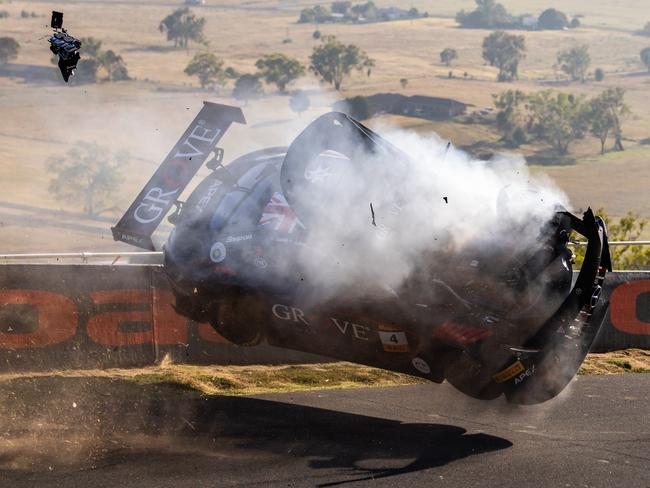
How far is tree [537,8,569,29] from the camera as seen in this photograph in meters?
140

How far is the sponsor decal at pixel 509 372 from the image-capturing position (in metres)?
9.30

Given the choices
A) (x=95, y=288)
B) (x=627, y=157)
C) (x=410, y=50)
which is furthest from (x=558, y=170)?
(x=95, y=288)

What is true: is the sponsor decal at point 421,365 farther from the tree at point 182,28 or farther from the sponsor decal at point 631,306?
the tree at point 182,28

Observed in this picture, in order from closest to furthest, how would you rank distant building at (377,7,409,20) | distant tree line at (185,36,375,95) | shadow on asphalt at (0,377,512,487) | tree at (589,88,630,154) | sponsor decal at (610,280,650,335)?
shadow on asphalt at (0,377,512,487), sponsor decal at (610,280,650,335), distant tree line at (185,36,375,95), tree at (589,88,630,154), distant building at (377,7,409,20)

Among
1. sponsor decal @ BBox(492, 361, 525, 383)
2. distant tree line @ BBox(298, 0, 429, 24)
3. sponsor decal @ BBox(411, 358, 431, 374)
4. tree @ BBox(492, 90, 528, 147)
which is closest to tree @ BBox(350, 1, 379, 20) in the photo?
distant tree line @ BBox(298, 0, 429, 24)

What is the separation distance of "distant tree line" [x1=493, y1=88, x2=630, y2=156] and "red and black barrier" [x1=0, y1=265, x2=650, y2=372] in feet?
209

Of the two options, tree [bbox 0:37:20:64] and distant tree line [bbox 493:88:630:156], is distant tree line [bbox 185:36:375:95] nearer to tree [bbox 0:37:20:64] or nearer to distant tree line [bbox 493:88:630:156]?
tree [bbox 0:37:20:64]

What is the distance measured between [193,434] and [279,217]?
238 centimetres

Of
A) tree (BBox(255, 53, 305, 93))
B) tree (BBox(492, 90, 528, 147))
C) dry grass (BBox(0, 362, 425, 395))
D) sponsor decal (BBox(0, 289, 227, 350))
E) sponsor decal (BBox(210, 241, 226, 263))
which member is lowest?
tree (BBox(492, 90, 528, 147))

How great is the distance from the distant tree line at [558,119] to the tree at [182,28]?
31.0 metres

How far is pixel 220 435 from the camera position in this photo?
9602 millimetres

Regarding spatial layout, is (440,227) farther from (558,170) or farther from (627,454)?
(558,170)

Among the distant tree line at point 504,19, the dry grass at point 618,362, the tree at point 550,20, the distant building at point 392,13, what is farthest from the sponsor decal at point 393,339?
the tree at point 550,20

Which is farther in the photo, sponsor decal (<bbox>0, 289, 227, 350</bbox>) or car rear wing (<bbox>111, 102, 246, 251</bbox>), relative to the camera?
sponsor decal (<bbox>0, 289, 227, 350</bbox>)
